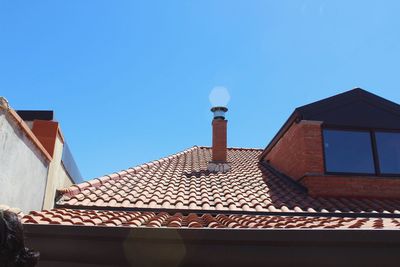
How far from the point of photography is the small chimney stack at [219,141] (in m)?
10.3

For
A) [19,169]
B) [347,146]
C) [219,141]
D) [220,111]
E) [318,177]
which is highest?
[220,111]

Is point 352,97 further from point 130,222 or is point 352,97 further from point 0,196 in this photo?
point 0,196

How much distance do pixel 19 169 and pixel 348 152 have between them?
7.00 m

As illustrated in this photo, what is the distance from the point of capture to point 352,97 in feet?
30.6

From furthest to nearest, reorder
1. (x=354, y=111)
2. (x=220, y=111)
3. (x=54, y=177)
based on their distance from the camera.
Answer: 1. (x=220, y=111)
2. (x=354, y=111)
3. (x=54, y=177)

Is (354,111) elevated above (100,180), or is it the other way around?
(354,111)

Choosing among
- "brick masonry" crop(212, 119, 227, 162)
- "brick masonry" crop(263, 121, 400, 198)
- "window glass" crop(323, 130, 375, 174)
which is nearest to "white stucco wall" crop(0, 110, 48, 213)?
"brick masonry" crop(212, 119, 227, 162)

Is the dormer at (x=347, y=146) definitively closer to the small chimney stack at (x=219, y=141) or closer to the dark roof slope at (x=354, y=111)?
the dark roof slope at (x=354, y=111)

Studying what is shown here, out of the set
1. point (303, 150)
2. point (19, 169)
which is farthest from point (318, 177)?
point (19, 169)

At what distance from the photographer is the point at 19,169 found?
550 centimetres

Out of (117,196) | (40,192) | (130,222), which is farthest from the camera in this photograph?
(117,196)

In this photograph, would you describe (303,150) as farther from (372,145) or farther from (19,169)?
(19,169)

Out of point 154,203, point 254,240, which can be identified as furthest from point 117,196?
point 254,240

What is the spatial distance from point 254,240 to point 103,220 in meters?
2.28
